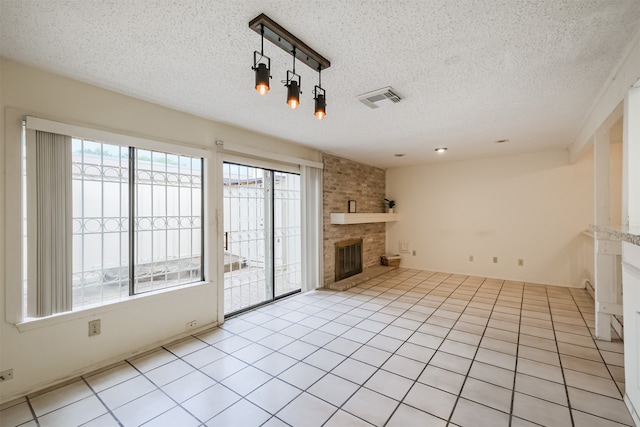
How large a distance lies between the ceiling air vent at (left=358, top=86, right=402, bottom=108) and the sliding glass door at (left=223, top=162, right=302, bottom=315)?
1.89 m

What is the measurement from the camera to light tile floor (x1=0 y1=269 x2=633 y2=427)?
179cm

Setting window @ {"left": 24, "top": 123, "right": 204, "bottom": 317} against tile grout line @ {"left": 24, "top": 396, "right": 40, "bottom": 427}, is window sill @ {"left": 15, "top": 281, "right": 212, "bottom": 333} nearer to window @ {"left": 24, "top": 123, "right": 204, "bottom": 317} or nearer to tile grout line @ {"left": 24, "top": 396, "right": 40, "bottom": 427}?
window @ {"left": 24, "top": 123, "right": 204, "bottom": 317}

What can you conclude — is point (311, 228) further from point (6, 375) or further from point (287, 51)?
point (6, 375)

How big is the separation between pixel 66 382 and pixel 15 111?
2101 mm

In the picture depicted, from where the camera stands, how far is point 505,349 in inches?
104

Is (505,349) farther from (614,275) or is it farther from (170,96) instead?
(170,96)

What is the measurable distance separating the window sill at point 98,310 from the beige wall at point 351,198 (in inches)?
97.2

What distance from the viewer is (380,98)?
8.49ft

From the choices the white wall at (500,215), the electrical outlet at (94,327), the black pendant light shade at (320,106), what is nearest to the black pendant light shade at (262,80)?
the black pendant light shade at (320,106)

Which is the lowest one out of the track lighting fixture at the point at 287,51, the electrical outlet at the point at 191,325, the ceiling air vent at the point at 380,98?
the electrical outlet at the point at 191,325

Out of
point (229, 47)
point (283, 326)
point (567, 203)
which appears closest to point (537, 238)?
point (567, 203)

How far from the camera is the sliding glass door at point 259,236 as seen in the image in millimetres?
3594

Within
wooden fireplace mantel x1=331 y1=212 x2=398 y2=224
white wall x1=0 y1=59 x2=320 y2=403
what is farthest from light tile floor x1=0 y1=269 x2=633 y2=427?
wooden fireplace mantel x1=331 y1=212 x2=398 y2=224

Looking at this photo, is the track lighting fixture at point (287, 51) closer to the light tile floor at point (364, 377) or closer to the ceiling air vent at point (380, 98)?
the ceiling air vent at point (380, 98)
